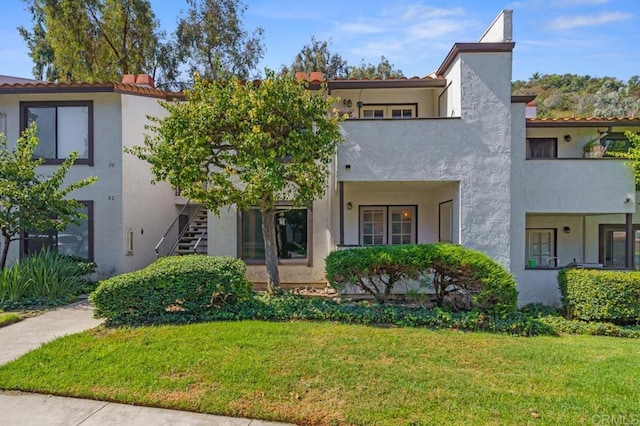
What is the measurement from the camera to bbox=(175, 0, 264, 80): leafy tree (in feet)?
76.4

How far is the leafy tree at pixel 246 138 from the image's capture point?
341 inches

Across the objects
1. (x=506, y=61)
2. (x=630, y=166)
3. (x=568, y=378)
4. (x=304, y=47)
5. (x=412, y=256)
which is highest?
(x=304, y=47)

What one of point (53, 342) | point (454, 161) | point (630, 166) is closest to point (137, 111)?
point (53, 342)

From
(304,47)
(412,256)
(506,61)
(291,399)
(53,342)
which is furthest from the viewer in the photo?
(304,47)

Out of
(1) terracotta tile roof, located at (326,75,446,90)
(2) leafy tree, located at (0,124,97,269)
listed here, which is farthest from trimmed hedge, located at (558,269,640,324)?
(2) leafy tree, located at (0,124,97,269)

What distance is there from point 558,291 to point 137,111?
14.1 m

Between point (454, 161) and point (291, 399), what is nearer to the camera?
point (291, 399)

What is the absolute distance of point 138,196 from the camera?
13.5 metres

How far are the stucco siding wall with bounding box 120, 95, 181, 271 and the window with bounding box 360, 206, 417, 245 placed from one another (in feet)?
24.9

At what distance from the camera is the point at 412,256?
27.9 ft

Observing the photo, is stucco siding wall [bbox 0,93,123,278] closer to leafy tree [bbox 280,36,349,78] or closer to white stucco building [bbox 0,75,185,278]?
white stucco building [bbox 0,75,185,278]

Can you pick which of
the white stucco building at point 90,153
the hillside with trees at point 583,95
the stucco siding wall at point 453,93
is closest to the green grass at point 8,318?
the white stucco building at point 90,153

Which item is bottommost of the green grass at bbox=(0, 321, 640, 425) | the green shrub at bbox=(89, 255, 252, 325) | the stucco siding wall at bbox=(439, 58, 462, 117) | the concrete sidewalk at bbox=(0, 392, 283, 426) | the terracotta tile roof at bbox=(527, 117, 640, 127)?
the concrete sidewalk at bbox=(0, 392, 283, 426)

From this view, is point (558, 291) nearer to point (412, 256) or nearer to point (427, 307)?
point (427, 307)
